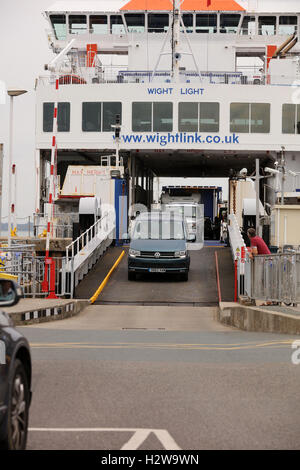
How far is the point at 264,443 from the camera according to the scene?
546cm

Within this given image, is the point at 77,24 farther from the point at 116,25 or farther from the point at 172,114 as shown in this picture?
the point at 172,114

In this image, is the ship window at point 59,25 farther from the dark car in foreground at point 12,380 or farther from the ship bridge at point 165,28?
the dark car in foreground at point 12,380

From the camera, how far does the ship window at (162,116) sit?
4041 centimetres

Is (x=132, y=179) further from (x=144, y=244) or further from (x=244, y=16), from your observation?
(x=144, y=244)

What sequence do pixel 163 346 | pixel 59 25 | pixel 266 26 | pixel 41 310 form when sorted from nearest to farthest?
pixel 163 346 → pixel 41 310 → pixel 266 26 → pixel 59 25

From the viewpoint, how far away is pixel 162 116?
4041 centimetres

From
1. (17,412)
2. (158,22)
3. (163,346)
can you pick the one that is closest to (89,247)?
(163,346)

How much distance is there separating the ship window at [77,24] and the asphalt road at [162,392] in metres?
38.0

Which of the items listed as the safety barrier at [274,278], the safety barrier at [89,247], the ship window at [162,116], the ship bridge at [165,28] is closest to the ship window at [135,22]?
the ship bridge at [165,28]

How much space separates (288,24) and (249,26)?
2.55 meters

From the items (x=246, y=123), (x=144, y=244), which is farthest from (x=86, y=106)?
(x=144, y=244)

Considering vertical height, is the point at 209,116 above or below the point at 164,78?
below

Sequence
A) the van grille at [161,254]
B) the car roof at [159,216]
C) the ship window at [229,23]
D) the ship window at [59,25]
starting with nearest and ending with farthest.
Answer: the van grille at [161,254] → the car roof at [159,216] → the ship window at [229,23] → the ship window at [59,25]

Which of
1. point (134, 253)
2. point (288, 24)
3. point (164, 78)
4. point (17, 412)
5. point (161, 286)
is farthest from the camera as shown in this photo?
point (288, 24)
